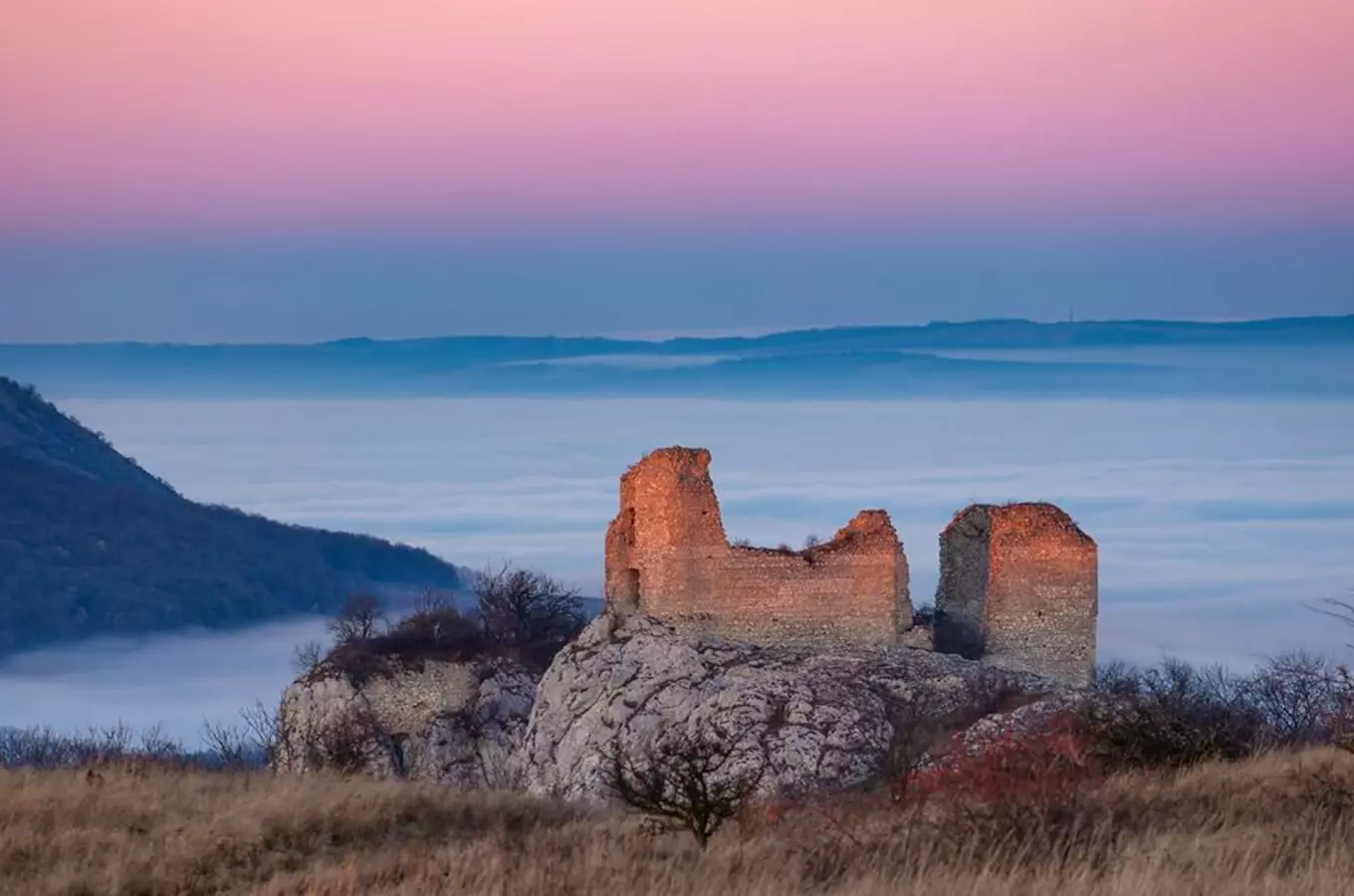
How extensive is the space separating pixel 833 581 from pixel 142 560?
4867 inches

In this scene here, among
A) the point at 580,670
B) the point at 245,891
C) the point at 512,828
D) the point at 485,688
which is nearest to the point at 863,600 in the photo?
the point at 580,670

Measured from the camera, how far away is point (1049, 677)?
127 ft

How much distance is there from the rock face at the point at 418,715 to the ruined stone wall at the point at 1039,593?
471 inches

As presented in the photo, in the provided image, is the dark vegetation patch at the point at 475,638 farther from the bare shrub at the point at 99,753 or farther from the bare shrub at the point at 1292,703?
the bare shrub at the point at 1292,703

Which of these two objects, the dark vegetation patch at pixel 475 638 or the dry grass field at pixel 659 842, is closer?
the dry grass field at pixel 659 842

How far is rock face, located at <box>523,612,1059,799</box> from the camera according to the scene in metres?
34.0

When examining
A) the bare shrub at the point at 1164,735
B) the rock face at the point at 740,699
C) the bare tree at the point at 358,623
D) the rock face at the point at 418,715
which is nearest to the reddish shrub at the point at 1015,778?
the bare shrub at the point at 1164,735

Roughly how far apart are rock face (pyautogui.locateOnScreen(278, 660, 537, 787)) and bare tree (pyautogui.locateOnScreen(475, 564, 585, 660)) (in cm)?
199

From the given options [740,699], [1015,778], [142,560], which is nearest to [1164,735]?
[1015,778]

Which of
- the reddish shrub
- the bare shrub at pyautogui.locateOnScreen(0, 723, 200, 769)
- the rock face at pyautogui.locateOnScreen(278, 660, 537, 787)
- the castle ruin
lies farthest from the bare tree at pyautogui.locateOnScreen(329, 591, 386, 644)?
the reddish shrub

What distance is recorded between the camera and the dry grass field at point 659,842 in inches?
608

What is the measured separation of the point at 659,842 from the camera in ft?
Result: 60.0

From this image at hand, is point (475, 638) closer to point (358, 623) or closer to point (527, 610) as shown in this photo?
point (527, 610)

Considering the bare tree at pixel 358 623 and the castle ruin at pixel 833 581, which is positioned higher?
the castle ruin at pixel 833 581
